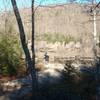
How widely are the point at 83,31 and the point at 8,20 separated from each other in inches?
1035

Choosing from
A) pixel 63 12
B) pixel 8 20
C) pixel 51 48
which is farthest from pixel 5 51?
pixel 63 12

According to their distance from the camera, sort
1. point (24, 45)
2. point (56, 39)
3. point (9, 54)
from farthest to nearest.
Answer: point (56, 39), point (9, 54), point (24, 45)

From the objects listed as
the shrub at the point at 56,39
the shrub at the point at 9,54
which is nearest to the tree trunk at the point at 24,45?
the shrub at the point at 9,54

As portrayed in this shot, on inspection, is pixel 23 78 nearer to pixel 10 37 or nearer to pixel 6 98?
pixel 10 37

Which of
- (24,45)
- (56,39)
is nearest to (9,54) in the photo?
(24,45)

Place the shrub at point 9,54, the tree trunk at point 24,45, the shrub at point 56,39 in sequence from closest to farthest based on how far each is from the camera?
the tree trunk at point 24,45 < the shrub at point 9,54 < the shrub at point 56,39

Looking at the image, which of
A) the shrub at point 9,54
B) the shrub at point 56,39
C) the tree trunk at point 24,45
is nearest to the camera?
the tree trunk at point 24,45

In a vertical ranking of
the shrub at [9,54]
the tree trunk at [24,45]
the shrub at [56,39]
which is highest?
the tree trunk at [24,45]

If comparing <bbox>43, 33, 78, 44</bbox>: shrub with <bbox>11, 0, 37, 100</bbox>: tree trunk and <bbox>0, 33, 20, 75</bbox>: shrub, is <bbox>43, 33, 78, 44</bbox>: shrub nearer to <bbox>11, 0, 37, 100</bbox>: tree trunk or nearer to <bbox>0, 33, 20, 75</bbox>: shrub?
<bbox>0, 33, 20, 75</bbox>: shrub

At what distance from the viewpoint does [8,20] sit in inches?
1321

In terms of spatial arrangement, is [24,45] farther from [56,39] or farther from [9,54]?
[56,39]

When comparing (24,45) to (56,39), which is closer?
(24,45)

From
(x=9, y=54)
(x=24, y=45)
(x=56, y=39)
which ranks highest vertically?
(x=24, y=45)

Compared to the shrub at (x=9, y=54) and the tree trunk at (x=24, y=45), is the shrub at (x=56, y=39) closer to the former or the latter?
the shrub at (x=9, y=54)
